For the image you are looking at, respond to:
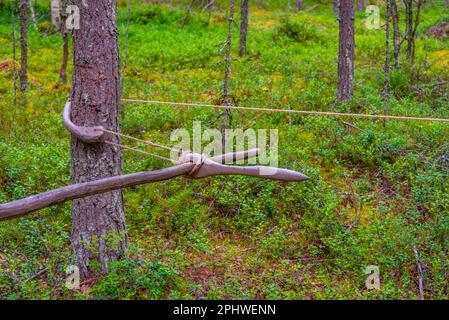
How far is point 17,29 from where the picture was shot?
18172 millimetres

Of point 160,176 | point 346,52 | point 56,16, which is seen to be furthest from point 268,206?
point 56,16

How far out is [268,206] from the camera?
7.42m

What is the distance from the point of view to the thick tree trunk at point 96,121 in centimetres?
546

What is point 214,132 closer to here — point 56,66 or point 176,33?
point 56,66

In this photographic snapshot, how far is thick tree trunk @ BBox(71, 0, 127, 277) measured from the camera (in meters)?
5.46

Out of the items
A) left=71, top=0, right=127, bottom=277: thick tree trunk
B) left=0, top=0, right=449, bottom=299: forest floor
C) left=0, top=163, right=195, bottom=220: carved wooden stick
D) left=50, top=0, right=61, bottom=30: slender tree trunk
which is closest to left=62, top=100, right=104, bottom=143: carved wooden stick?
left=71, top=0, right=127, bottom=277: thick tree trunk

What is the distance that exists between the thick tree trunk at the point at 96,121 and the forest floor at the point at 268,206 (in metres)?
0.29

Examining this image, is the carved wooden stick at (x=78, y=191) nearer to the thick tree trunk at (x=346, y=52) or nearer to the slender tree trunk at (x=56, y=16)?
the thick tree trunk at (x=346, y=52)

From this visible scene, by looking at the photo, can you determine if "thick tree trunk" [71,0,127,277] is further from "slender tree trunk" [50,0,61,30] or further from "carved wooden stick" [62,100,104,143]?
"slender tree trunk" [50,0,61,30]

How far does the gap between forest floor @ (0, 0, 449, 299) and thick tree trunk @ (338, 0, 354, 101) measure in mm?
321

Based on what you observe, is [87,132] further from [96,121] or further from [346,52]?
[346,52]

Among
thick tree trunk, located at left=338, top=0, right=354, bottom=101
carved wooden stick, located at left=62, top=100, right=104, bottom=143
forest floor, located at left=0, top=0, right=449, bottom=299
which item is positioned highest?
thick tree trunk, located at left=338, top=0, right=354, bottom=101
